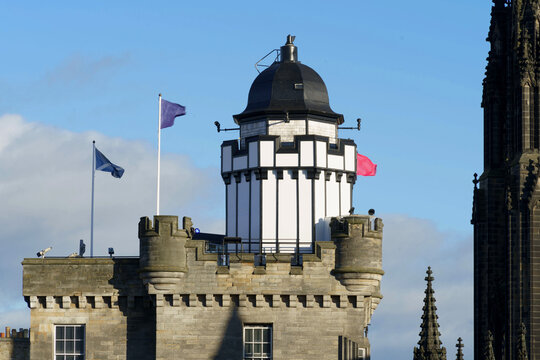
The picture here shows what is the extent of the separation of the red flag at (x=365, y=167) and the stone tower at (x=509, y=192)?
14.5 meters

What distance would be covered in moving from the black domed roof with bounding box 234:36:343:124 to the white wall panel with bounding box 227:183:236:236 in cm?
328

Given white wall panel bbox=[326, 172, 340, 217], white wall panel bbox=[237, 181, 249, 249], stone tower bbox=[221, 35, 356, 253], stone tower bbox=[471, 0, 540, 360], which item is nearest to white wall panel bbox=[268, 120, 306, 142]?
stone tower bbox=[221, 35, 356, 253]

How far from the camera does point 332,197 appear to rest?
255 ft

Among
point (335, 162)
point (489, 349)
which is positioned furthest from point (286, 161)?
point (489, 349)

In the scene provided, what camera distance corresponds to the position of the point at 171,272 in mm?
73750

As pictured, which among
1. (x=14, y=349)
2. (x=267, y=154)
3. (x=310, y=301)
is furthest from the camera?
(x=267, y=154)

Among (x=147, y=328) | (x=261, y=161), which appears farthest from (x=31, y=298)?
(x=261, y=161)

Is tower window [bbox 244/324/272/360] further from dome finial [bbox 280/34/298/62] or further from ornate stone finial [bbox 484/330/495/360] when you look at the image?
ornate stone finial [bbox 484/330/495/360]

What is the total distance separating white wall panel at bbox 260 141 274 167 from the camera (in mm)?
77562

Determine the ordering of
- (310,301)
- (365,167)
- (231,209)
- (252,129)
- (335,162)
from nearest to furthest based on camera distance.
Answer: (310,301) → (335,162) → (231,209) → (252,129) → (365,167)

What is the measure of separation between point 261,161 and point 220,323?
7.96 m

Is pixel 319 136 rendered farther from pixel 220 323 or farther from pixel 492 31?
pixel 492 31

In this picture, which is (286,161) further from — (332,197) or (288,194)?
(332,197)

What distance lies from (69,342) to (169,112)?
11.6 metres
